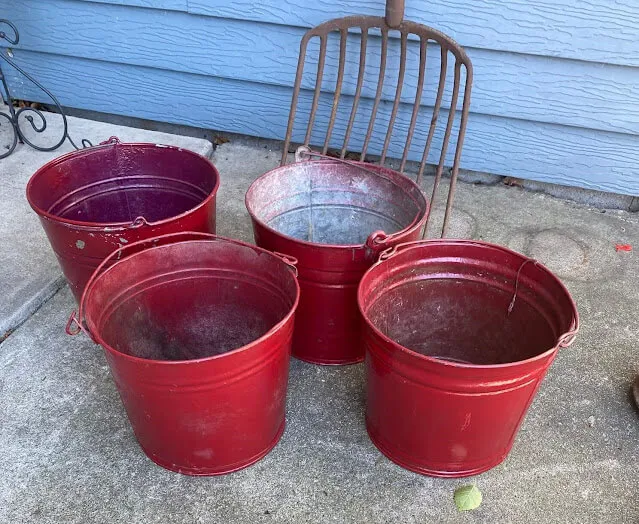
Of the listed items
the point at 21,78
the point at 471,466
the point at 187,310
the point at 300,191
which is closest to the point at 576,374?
the point at 471,466

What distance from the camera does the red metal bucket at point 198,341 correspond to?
1.52m

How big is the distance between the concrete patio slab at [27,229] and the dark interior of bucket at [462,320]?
4.57ft

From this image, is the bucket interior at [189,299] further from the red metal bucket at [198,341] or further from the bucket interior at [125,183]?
the bucket interior at [125,183]

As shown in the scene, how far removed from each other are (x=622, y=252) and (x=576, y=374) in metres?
0.89

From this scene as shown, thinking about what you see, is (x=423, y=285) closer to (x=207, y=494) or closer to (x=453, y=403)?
(x=453, y=403)

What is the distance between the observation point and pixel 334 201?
2328mm

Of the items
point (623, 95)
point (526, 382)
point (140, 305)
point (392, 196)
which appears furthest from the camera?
point (623, 95)

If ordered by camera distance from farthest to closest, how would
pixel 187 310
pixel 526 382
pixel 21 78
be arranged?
pixel 21 78
pixel 187 310
pixel 526 382

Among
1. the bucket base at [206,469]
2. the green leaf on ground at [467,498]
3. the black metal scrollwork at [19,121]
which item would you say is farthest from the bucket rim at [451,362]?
the black metal scrollwork at [19,121]

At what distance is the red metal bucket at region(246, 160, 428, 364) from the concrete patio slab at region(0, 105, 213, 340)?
997mm

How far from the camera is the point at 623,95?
2.67 meters

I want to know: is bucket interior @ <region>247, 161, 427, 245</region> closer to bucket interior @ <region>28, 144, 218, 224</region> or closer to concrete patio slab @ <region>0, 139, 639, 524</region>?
bucket interior @ <region>28, 144, 218, 224</region>

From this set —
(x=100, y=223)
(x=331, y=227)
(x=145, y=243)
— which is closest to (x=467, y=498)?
(x=331, y=227)

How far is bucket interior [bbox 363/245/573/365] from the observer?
71.5 inches
